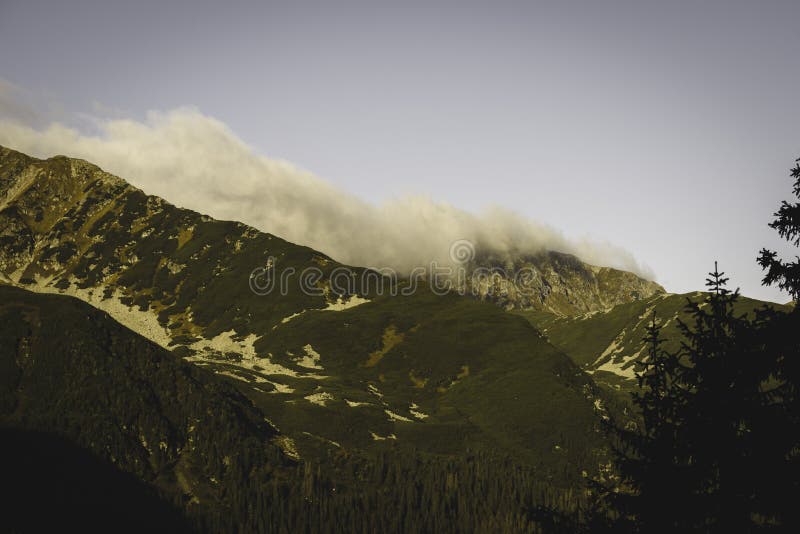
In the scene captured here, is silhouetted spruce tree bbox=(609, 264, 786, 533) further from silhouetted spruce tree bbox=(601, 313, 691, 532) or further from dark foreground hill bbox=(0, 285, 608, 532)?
dark foreground hill bbox=(0, 285, 608, 532)

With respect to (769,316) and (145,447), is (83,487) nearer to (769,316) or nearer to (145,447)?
(145,447)

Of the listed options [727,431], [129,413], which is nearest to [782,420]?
[727,431]

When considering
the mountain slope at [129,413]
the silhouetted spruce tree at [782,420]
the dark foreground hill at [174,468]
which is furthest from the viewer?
the mountain slope at [129,413]

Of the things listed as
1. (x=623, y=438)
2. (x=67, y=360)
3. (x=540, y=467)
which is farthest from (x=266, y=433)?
(x=623, y=438)

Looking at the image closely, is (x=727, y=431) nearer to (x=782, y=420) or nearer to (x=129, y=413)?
(x=782, y=420)

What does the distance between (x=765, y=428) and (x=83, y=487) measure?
17291cm

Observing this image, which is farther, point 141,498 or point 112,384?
point 112,384

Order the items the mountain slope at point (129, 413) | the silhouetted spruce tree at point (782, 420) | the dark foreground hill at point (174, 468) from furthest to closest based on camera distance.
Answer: the mountain slope at point (129, 413), the dark foreground hill at point (174, 468), the silhouetted spruce tree at point (782, 420)

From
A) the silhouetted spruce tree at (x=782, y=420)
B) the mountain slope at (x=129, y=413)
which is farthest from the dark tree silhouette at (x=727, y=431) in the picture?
the mountain slope at (x=129, y=413)

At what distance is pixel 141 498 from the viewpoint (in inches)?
6043

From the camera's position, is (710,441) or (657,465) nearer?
(710,441)

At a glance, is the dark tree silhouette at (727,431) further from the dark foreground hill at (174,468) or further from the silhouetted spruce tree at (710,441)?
the dark foreground hill at (174,468)

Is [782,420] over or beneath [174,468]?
over

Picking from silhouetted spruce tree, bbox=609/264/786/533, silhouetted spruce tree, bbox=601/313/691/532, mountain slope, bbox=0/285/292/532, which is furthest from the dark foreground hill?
silhouetted spruce tree, bbox=609/264/786/533
